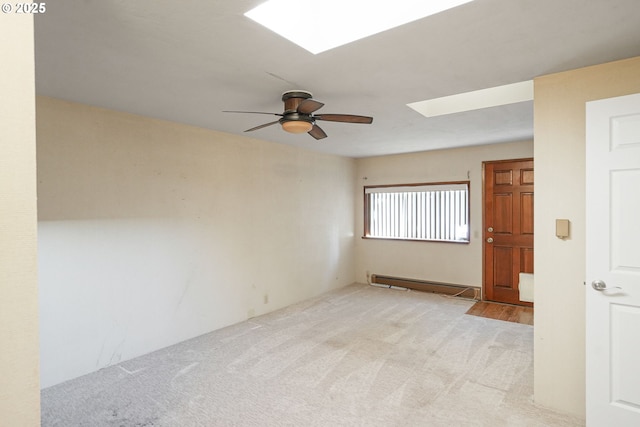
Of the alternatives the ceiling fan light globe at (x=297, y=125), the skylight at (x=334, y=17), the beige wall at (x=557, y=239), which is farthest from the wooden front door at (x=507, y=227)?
the skylight at (x=334, y=17)

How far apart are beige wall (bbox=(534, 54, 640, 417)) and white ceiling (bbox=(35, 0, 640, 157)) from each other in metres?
0.17

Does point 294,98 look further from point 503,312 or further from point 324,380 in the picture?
point 503,312

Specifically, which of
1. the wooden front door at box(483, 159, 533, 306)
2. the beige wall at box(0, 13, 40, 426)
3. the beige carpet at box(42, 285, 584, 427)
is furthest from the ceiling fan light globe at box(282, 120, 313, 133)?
the wooden front door at box(483, 159, 533, 306)

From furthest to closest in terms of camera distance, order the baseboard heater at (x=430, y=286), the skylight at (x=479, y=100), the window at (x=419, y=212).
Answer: the window at (x=419, y=212) < the baseboard heater at (x=430, y=286) < the skylight at (x=479, y=100)

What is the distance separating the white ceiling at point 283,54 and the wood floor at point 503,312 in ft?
8.39

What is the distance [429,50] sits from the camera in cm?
197

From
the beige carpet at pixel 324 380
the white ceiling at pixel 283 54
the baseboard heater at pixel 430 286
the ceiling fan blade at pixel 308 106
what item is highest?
the white ceiling at pixel 283 54

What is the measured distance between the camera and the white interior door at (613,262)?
1934 millimetres

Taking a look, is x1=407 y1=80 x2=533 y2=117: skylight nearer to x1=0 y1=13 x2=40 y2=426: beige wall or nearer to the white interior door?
the white interior door

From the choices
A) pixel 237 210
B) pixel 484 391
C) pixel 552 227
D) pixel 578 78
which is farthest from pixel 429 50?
pixel 237 210

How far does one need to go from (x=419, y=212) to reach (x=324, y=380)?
377 centimetres

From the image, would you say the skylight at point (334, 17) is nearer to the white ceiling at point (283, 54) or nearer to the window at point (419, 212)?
the white ceiling at point (283, 54)

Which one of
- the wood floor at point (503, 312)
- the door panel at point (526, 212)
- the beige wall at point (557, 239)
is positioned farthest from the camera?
the door panel at point (526, 212)

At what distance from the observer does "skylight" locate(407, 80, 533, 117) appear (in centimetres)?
298
